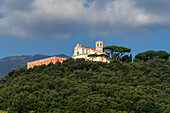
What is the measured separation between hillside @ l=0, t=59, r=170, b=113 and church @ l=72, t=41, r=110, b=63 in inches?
259

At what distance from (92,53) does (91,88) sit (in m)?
25.4

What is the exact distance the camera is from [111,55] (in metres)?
76.5

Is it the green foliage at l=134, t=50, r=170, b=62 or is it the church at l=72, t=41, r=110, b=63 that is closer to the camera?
the church at l=72, t=41, r=110, b=63

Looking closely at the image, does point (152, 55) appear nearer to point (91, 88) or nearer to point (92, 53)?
point (92, 53)

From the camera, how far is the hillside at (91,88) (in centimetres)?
4603

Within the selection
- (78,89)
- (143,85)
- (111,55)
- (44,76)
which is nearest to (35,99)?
(78,89)

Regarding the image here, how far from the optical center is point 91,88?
52656mm

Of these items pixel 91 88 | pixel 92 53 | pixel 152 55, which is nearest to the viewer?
pixel 91 88

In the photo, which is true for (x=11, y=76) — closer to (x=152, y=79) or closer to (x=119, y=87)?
(x=119, y=87)

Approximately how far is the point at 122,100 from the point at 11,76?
114ft

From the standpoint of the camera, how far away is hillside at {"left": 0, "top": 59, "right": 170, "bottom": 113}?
151 feet

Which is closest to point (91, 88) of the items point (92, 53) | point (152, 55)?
point (92, 53)

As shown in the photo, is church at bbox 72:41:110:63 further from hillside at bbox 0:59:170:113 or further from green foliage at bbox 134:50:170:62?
green foliage at bbox 134:50:170:62

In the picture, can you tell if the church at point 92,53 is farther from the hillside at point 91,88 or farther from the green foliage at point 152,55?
the green foliage at point 152,55
